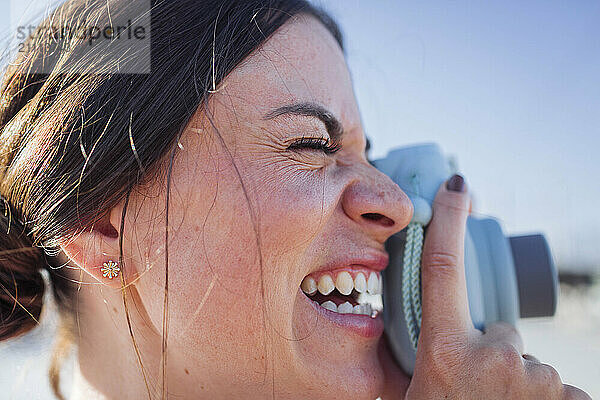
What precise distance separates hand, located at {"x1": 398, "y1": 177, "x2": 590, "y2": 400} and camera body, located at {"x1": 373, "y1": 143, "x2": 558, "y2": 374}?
49mm

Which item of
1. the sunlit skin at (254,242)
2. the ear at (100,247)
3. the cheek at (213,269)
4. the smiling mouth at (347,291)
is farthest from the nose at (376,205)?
the ear at (100,247)

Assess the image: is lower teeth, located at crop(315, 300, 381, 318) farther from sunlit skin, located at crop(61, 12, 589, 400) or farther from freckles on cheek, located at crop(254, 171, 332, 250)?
freckles on cheek, located at crop(254, 171, 332, 250)

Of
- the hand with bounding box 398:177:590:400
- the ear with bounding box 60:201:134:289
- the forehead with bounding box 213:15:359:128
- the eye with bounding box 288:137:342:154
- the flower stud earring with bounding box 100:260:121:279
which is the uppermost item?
the forehead with bounding box 213:15:359:128

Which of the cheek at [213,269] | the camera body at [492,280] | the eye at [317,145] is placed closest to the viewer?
the cheek at [213,269]

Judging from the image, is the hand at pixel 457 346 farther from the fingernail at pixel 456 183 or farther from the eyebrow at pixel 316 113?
the eyebrow at pixel 316 113

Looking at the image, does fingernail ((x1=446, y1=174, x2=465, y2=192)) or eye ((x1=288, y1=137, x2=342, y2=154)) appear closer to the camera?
eye ((x1=288, y1=137, x2=342, y2=154))

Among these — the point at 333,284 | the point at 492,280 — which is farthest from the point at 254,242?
the point at 492,280

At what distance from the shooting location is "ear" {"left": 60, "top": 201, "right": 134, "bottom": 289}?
1.12 m

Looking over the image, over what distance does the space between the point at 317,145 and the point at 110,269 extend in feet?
1.69

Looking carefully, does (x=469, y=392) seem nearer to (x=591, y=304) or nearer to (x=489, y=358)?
(x=489, y=358)

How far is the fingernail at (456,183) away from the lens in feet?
4.35

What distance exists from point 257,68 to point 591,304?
3.38ft

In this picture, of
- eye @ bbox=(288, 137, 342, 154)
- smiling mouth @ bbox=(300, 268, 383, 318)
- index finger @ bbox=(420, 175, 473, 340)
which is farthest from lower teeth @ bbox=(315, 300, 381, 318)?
eye @ bbox=(288, 137, 342, 154)

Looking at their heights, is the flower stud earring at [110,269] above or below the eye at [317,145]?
below
